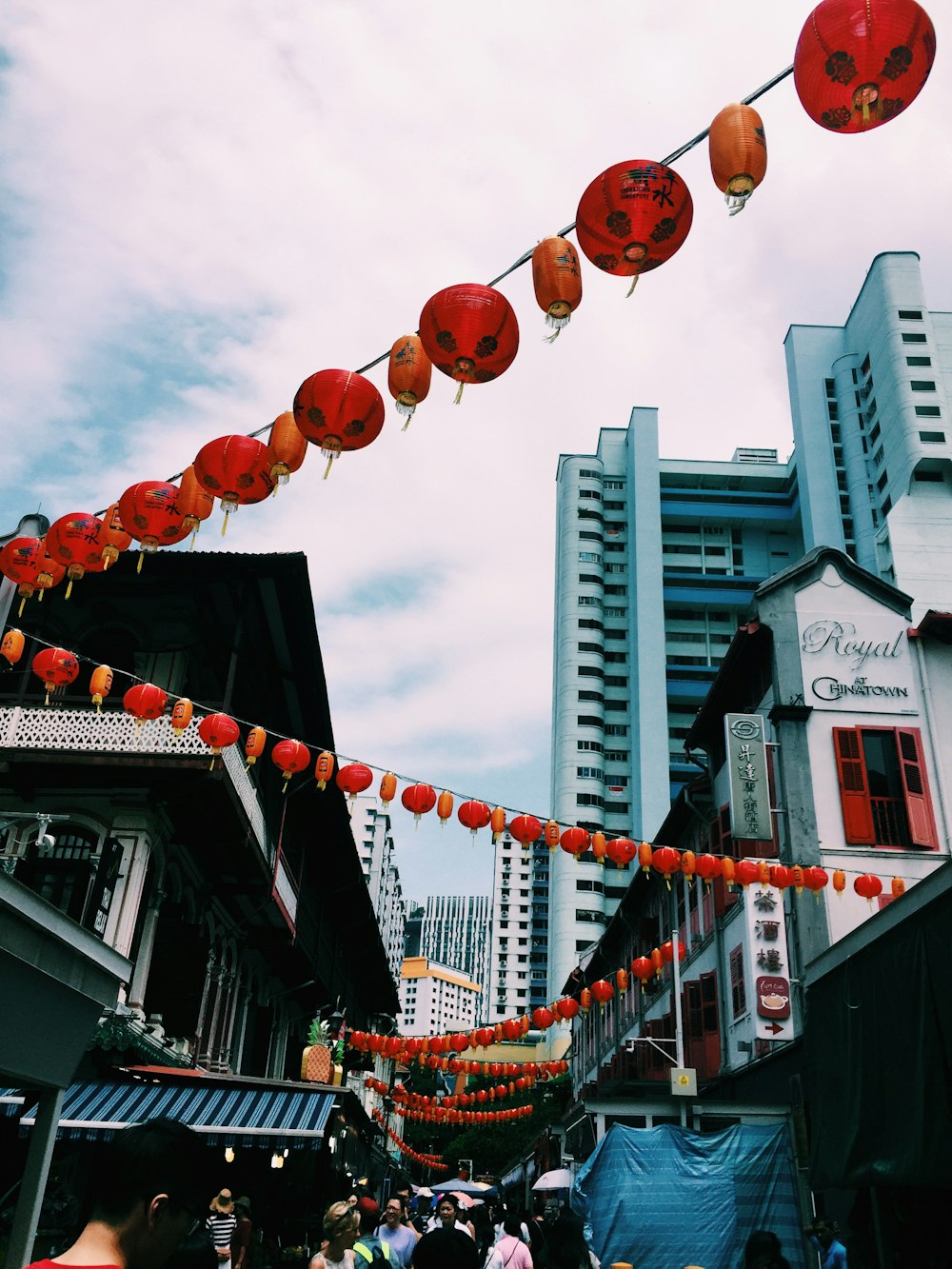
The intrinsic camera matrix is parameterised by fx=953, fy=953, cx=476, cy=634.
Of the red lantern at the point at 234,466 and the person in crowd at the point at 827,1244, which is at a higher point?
the red lantern at the point at 234,466

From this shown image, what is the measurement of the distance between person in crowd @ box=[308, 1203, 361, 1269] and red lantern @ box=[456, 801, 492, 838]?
8.53 meters

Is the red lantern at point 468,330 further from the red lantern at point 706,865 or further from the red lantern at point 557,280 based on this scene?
the red lantern at point 706,865

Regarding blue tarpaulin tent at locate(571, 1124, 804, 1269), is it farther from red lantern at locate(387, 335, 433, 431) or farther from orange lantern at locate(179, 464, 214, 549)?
red lantern at locate(387, 335, 433, 431)

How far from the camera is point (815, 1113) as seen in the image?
8.67 metres

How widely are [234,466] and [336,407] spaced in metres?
1.42

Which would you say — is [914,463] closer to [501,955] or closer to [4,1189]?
[4,1189]

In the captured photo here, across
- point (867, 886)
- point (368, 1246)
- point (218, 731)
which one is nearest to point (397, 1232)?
point (368, 1246)

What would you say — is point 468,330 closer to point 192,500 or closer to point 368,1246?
point 192,500

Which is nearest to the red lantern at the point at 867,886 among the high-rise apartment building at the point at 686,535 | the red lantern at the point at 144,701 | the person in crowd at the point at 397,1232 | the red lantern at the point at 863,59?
the person in crowd at the point at 397,1232

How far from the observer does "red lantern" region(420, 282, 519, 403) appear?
7.45 meters

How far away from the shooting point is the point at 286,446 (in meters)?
8.84

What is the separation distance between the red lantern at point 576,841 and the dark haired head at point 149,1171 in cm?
1322

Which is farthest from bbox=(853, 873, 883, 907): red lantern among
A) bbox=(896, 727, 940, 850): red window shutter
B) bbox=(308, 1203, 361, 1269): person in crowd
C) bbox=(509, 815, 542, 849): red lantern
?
bbox=(308, 1203, 361, 1269): person in crowd

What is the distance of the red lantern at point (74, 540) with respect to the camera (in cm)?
1052
